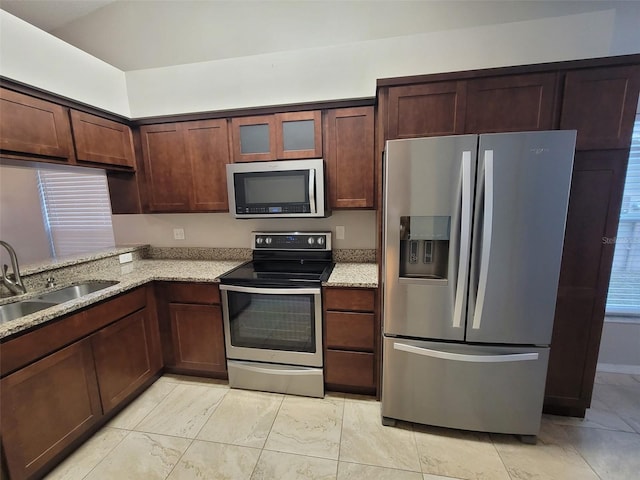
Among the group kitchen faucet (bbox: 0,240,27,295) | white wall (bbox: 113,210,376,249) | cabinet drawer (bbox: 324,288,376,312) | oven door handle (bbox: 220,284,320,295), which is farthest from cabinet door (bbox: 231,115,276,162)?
kitchen faucet (bbox: 0,240,27,295)

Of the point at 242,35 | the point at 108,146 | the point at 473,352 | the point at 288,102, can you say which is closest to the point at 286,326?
the point at 473,352

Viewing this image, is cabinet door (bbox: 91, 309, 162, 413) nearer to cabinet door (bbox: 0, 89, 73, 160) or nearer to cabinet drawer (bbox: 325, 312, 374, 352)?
cabinet door (bbox: 0, 89, 73, 160)

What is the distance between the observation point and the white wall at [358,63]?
1718 mm

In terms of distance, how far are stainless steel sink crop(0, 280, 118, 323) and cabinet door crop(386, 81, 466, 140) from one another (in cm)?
226

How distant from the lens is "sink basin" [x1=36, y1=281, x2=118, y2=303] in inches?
69.6

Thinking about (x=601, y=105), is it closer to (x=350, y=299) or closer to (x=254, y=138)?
(x=350, y=299)

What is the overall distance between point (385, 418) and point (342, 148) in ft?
6.15

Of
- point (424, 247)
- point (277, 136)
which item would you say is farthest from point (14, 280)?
point (424, 247)

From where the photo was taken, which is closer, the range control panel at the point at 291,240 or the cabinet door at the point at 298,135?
the cabinet door at the point at 298,135

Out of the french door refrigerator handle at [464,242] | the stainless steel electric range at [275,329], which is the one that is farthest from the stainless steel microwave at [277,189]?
the french door refrigerator handle at [464,242]

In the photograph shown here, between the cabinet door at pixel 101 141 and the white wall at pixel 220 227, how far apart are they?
0.66m

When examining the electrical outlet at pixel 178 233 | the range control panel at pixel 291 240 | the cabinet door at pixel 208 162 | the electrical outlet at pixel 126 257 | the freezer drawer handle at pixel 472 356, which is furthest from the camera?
the electrical outlet at pixel 178 233

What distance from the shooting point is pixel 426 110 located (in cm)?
157

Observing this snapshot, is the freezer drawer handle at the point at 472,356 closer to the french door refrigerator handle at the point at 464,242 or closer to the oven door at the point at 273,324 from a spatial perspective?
the french door refrigerator handle at the point at 464,242
